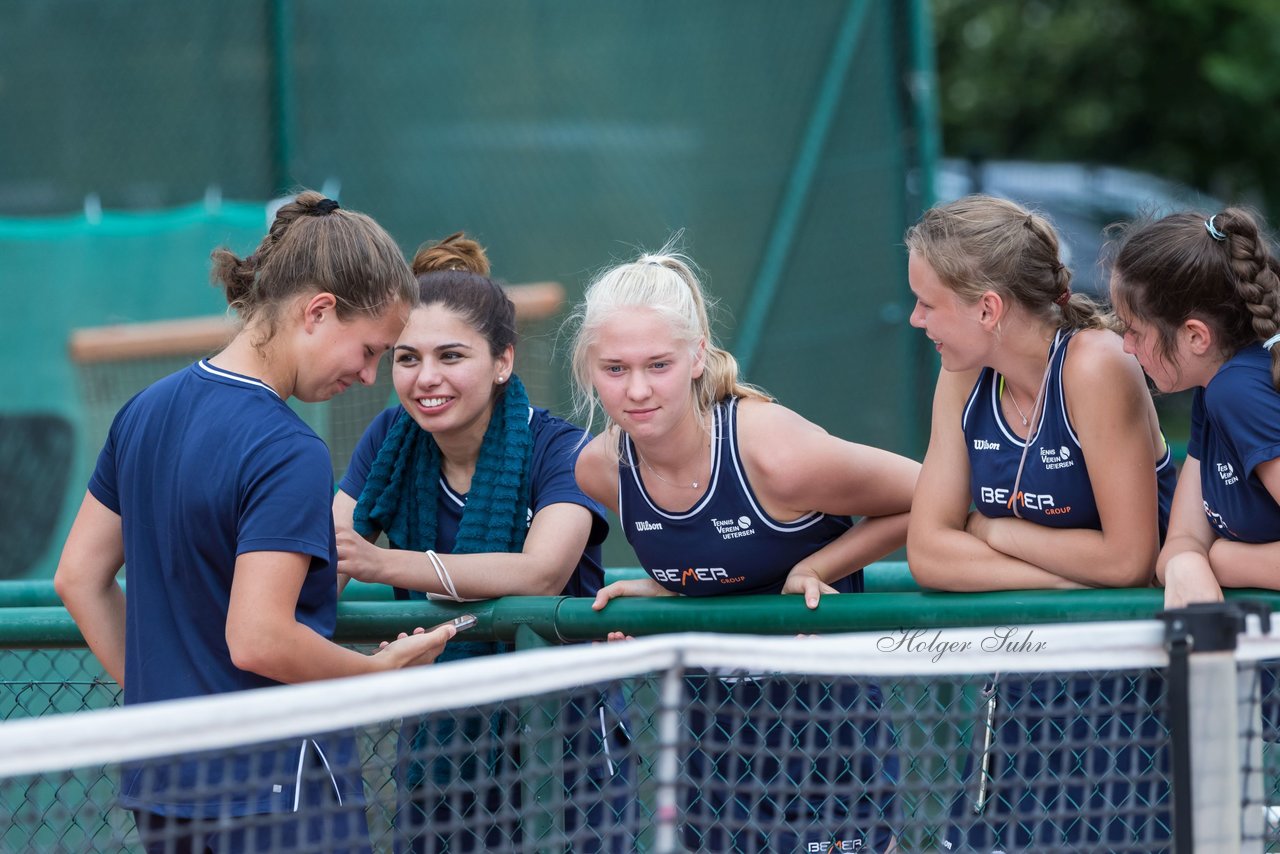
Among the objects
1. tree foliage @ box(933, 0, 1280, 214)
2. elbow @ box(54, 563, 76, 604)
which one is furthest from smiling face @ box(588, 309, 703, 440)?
tree foliage @ box(933, 0, 1280, 214)

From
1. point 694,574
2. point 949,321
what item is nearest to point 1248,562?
point 949,321

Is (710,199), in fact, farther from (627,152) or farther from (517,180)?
(517,180)

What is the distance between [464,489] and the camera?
11.0 feet

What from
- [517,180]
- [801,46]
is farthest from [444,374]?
[801,46]

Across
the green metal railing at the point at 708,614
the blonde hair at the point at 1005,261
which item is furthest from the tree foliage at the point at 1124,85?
the green metal railing at the point at 708,614

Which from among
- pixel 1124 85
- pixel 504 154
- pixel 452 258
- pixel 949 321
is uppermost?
pixel 1124 85

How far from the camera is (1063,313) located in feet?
9.59

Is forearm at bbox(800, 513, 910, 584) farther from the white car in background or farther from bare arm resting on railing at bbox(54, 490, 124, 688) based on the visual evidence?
the white car in background

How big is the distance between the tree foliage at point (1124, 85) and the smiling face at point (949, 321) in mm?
12971

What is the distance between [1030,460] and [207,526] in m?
1.57

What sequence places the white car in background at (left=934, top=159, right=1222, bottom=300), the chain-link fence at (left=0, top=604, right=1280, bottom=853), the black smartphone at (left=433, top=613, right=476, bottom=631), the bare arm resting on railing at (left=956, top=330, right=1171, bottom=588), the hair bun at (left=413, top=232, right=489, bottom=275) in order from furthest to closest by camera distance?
1. the white car in background at (left=934, top=159, right=1222, bottom=300)
2. the hair bun at (left=413, top=232, right=489, bottom=275)
3. the black smartphone at (left=433, top=613, right=476, bottom=631)
4. the bare arm resting on railing at (left=956, top=330, right=1171, bottom=588)
5. the chain-link fence at (left=0, top=604, right=1280, bottom=853)

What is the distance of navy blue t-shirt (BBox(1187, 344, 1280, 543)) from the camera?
2.53m

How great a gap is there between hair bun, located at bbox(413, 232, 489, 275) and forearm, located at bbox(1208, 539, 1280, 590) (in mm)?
1787

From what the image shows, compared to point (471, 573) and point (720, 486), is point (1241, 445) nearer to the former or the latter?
point (720, 486)
